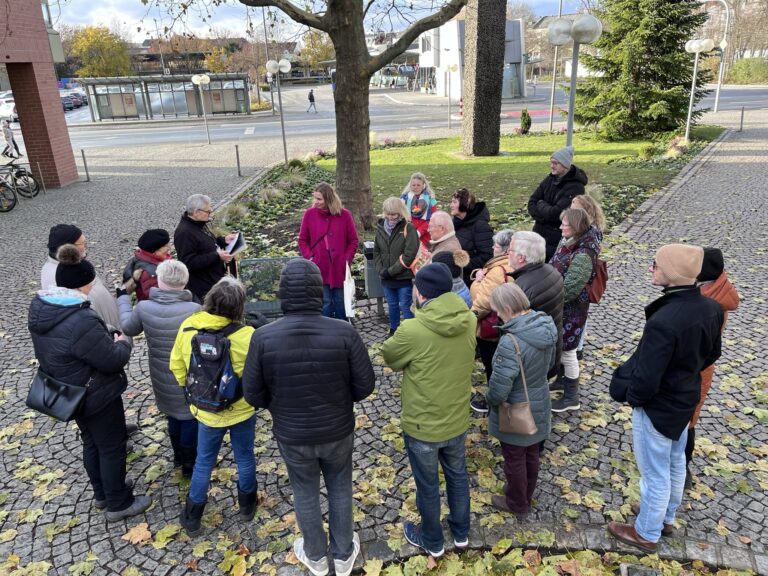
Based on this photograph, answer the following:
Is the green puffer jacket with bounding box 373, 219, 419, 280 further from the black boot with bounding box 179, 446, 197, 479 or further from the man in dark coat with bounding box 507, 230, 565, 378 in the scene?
the black boot with bounding box 179, 446, 197, 479

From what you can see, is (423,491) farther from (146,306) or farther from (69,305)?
(69,305)

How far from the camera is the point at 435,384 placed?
3.16 meters

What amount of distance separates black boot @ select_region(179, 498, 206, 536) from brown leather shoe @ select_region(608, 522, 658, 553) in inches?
107

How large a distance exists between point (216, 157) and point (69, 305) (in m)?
19.6

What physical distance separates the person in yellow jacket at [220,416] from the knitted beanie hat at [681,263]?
8.06 ft

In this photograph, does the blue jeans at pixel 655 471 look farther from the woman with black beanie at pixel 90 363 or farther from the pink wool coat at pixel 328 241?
the pink wool coat at pixel 328 241

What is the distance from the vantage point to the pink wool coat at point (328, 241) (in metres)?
6.01

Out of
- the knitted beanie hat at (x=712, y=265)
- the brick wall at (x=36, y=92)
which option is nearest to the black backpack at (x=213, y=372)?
the knitted beanie hat at (x=712, y=265)

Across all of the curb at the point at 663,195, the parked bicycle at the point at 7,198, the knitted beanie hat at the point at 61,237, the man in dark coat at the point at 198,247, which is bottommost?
the curb at the point at 663,195

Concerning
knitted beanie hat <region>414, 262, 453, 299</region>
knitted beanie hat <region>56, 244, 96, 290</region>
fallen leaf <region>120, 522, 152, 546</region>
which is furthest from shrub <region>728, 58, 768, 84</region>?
fallen leaf <region>120, 522, 152, 546</region>

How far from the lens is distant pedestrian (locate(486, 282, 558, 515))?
3379 mm

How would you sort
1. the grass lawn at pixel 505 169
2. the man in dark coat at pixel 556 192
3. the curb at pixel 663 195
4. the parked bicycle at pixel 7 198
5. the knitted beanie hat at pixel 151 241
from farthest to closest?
1. the parked bicycle at pixel 7 198
2. the grass lawn at pixel 505 169
3. the curb at pixel 663 195
4. the man in dark coat at pixel 556 192
5. the knitted beanie hat at pixel 151 241

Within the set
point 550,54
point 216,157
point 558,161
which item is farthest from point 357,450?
point 550,54

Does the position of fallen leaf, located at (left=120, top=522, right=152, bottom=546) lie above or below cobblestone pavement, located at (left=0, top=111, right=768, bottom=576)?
above
